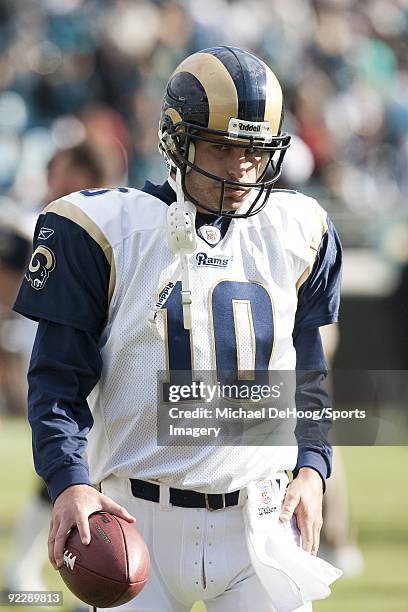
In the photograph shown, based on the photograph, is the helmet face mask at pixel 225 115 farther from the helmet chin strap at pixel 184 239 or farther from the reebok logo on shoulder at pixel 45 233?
the reebok logo on shoulder at pixel 45 233

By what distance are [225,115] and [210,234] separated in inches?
11.6

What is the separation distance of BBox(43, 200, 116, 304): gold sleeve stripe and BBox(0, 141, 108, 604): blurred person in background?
2.88 metres

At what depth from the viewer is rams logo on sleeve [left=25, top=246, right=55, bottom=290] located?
2.89 metres

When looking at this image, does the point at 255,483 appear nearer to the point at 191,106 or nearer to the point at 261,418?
the point at 261,418

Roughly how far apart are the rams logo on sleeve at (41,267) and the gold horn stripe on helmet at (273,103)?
0.62 meters

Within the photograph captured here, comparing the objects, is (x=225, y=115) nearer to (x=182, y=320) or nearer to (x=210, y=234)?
(x=210, y=234)

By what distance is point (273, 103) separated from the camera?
9.94 feet

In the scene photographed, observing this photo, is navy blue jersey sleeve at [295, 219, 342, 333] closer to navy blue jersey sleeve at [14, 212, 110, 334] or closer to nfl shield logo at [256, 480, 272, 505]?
nfl shield logo at [256, 480, 272, 505]

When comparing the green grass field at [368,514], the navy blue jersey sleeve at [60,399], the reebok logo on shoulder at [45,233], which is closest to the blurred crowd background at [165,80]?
the green grass field at [368,514]

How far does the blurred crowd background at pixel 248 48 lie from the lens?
1173 centimetres

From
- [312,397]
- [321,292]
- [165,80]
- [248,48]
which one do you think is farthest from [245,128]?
[248,48]

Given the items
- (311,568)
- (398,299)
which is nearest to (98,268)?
(311,568)

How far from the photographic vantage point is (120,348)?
2.94 metres

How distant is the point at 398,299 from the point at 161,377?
7.58m
